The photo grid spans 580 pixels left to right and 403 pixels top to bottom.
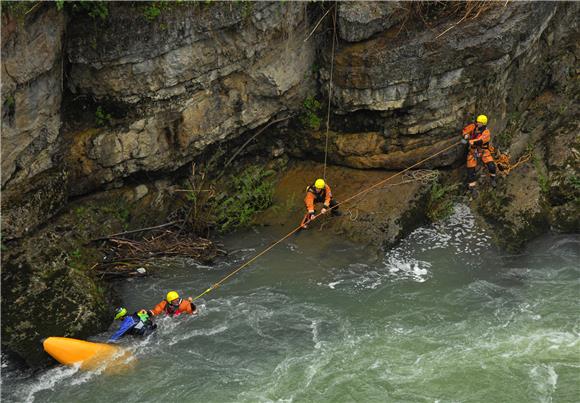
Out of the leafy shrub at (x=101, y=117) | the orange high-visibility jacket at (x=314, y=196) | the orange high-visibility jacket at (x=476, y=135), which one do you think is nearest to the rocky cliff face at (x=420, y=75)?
the orange high-visibility jacket at (x=476, y=135)

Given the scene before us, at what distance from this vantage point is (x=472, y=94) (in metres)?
11.5

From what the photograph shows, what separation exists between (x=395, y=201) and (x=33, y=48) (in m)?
6.29

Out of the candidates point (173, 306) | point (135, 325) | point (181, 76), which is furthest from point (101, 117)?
point (135, 325)

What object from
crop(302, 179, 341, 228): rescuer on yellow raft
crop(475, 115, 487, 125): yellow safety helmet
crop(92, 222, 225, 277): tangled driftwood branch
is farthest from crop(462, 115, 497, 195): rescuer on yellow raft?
crop(92, 222, 225, 277): tangled driftwood branch

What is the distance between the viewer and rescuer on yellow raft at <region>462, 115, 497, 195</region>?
11242 mm

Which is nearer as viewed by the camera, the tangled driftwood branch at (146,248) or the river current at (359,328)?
the river current at (359,328)

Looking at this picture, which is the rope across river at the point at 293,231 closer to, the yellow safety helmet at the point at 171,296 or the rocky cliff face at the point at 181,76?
the yellow safety helmet at the point at 171,296

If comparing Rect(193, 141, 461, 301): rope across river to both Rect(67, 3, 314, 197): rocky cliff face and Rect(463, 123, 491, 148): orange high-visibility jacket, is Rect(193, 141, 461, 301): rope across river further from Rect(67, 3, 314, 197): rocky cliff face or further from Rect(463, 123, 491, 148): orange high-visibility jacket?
Rect(67, 3, 314, 197): rocky cliff face

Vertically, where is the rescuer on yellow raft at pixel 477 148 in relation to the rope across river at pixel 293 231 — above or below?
above

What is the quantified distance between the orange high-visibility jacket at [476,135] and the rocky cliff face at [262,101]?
323 mm

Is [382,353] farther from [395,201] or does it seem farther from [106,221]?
[106,221]

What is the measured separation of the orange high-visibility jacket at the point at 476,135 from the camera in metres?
11.2

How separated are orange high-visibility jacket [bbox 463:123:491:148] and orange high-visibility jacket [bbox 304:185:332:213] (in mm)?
2698

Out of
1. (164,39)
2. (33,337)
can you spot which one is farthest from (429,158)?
(33,337)
